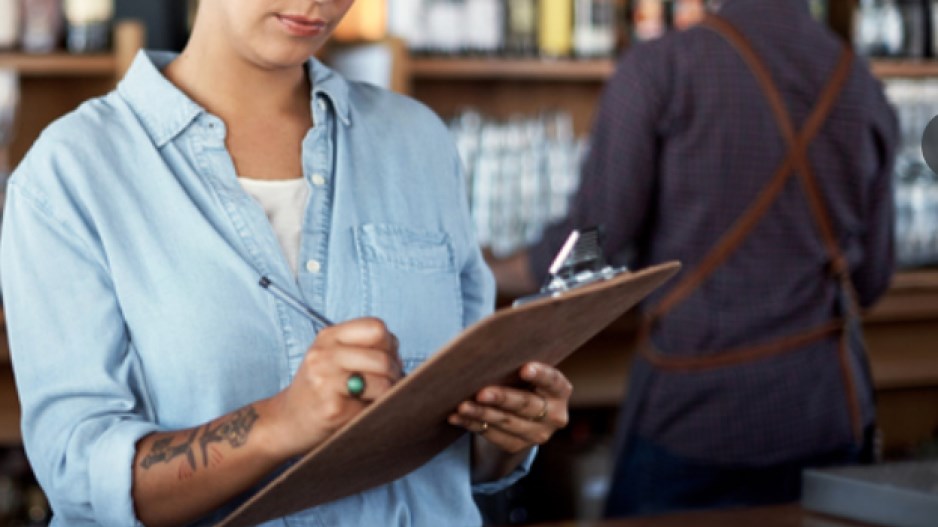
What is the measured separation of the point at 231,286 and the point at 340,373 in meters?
0.24

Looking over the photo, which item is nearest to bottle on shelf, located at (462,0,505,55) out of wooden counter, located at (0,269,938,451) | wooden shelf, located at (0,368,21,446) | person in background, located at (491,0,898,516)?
wooden counter, located at (0,269,938,451)

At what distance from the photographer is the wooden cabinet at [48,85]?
293 centimetres

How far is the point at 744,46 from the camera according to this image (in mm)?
2232

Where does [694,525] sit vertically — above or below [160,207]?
below

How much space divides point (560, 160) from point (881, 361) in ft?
3.46

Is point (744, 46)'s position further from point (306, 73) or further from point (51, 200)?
point (51, 200)

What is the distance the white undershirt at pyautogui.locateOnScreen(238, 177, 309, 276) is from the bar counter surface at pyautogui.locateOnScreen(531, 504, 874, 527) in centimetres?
A: 56

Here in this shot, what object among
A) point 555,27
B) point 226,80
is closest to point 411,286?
point 226,80

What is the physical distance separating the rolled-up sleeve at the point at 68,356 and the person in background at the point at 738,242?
116cm

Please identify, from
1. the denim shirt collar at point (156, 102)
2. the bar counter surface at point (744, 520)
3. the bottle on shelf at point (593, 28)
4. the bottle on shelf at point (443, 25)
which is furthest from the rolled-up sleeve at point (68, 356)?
the bottle on shelf at point (593, 28)

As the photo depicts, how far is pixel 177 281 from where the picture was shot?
1238 millimetres

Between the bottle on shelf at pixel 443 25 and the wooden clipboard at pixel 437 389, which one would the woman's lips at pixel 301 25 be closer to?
the wooden clipboard at pixel 437 389

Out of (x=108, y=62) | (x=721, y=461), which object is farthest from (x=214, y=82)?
(x=108, y=62)

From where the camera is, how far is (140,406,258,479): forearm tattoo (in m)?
1.14
